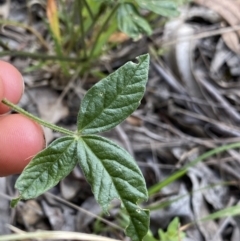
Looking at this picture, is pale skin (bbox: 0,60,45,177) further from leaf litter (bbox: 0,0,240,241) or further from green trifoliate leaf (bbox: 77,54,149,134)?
leaf litter (bbox: 0,0,240,241)

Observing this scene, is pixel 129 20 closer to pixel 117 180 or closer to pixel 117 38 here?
pixel 117 38

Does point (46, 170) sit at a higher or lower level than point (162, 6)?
lower

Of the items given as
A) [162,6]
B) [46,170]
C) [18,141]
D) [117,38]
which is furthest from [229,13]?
[46,170]

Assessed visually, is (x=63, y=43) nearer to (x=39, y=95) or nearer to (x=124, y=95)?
(x=39, y=95)

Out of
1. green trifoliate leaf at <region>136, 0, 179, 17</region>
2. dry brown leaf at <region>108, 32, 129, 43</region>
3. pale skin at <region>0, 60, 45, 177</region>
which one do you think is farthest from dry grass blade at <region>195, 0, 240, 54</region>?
pale skin at <region>0, 60, 45, 177</region>

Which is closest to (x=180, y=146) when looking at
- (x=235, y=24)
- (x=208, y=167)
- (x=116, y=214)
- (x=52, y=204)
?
(x=208, y=167)

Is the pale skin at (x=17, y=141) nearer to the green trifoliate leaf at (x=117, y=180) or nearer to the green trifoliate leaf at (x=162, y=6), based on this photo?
the green trifoliate leaf at (x=117, y=180)

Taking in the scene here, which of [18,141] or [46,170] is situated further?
[18,141]
